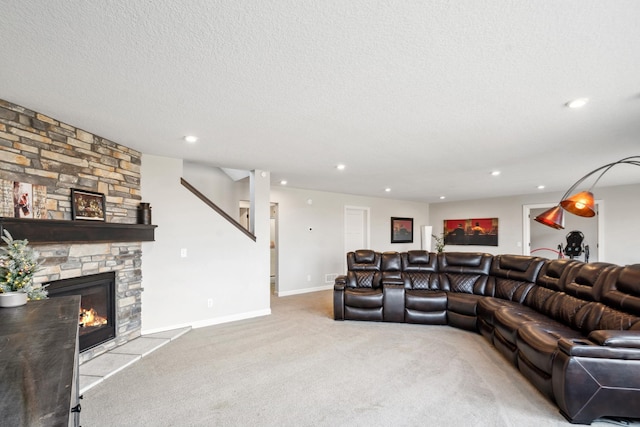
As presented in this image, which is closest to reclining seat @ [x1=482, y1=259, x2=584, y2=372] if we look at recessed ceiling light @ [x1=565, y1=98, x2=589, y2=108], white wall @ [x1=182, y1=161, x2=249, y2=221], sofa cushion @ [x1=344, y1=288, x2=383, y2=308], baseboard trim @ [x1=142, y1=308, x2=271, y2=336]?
sofa cushion @ [x1=344, y1=288, x2=383, y2=308]

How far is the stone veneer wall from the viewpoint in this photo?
250 centimetres

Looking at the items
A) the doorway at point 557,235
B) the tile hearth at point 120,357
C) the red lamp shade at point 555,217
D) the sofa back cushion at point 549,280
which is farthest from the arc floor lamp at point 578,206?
the doorway at point 557,235

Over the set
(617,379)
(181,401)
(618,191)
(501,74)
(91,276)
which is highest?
(501,74)

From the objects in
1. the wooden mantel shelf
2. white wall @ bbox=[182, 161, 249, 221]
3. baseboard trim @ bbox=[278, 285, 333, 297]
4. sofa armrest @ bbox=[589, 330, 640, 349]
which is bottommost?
baseboard trim @ bbox=[278, 285, 333, 297]

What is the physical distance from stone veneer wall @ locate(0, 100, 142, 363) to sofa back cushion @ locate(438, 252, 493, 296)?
4.62 m

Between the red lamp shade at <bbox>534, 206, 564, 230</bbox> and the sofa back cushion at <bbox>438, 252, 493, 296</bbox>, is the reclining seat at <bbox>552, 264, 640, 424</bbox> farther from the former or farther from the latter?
the sofa back cushion at <bbox>438, 252, 493, 296</bbox>

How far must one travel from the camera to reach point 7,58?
1779mm

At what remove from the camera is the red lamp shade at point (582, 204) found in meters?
2.70

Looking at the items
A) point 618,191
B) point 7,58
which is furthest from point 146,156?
point 618,191

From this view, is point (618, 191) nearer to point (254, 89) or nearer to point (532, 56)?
point (532, 56)

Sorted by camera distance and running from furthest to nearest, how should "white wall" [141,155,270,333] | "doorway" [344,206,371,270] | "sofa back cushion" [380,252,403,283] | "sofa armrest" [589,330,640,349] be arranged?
"doorway" [344,206,371,270]
"sofa back cushion" [380,252,403,283]
"white wall" [141,155,270,333]
"sofa armrest" [589,330,640,349]

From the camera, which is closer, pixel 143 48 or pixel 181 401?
pixel 143 48

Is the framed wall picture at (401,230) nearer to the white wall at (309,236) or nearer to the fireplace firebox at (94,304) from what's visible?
the white wall at (309,236)

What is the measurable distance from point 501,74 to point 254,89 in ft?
5.53
